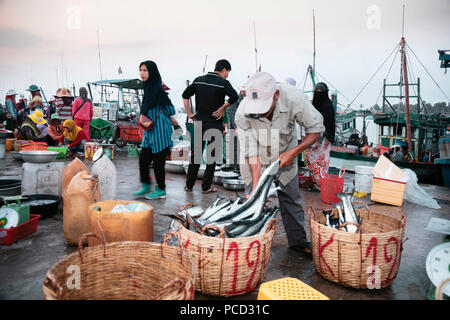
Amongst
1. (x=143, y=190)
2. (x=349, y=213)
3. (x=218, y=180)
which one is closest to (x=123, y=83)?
(x=218, y=180)

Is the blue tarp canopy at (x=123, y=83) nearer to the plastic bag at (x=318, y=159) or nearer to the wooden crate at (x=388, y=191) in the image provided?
the plastic bag at (x=318, y=159)

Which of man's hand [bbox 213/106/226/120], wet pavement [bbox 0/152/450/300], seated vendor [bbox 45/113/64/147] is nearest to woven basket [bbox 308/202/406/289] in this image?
wet pavement [bbox 0/152/450/300]

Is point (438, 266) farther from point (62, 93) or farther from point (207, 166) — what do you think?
point (62, 93)

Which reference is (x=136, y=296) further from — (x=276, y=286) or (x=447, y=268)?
(x=447, y=268)

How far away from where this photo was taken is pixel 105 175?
398 cm

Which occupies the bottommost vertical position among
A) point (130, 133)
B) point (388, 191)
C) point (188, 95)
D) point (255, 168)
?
point (388, 191)

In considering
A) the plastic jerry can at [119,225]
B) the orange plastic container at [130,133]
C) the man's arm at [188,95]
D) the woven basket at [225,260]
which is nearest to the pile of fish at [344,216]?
the woven basket at [225,260]

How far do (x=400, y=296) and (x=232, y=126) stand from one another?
498 cm

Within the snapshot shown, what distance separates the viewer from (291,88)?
109 inches

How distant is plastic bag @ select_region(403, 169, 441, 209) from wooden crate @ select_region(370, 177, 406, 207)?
41 centimetres

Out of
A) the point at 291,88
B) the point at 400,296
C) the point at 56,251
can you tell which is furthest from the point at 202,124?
the point at 400,296

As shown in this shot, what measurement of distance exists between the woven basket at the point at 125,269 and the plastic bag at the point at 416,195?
507 cm

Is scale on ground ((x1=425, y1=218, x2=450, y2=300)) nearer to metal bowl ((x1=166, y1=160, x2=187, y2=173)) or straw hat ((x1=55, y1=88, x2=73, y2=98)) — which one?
metal bowl ((x1=166, y1=160, x2=187, y2=173))

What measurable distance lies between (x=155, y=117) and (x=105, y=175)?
113 cm
